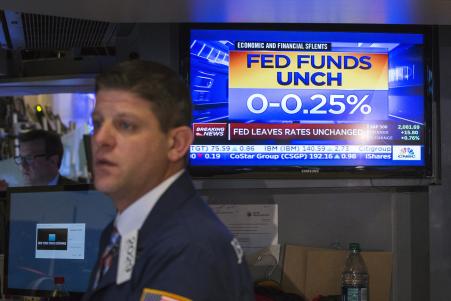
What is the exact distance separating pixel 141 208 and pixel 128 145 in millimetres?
135

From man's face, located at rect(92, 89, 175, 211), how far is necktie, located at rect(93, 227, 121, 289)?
0.35ft

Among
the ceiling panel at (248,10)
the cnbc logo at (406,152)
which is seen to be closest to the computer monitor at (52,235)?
the ceiling panel at (248,10)

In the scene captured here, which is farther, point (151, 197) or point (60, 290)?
point (60, 290)

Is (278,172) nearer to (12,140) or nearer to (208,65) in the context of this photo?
(208,65)

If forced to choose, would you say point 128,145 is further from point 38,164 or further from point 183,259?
point 38,164

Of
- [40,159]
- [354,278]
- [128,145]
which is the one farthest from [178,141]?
[40,159]

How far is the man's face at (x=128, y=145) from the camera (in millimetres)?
1561

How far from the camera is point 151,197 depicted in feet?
5.20

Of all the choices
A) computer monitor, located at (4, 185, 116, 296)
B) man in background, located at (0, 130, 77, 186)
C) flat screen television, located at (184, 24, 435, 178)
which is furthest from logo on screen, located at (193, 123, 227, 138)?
man in background, located at (0, 130, 77, 186)

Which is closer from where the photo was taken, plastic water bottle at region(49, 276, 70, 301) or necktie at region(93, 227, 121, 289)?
necktie at region(93, 227, 121, 289)

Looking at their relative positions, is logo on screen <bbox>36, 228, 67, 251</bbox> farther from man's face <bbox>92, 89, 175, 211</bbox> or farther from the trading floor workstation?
man's face <bbox>92, 89, 175, 211</bbox>

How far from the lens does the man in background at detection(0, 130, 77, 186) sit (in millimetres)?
5516

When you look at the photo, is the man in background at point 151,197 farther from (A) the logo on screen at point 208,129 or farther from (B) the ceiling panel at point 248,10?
(A) the logo on screen at point 208,129

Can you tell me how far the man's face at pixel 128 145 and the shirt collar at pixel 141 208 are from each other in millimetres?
14
